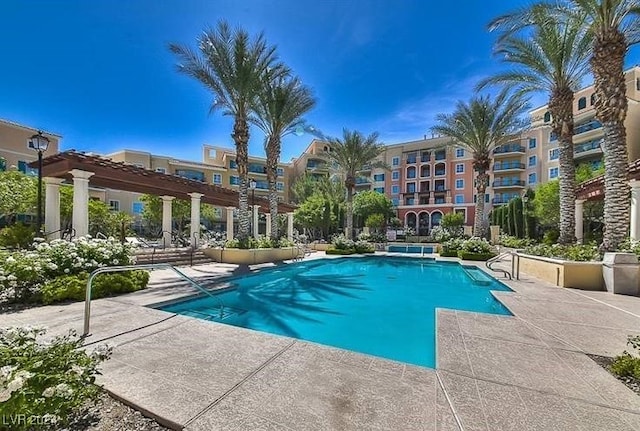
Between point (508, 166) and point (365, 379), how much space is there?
5315 cm

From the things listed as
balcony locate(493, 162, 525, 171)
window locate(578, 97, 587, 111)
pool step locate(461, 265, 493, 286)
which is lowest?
pool step locate(461, 265, 493, 286)

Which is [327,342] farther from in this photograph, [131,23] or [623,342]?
[131,23]

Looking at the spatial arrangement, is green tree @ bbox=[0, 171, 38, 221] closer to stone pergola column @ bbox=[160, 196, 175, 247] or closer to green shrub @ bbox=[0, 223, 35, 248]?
green shrub @ bbox=[0, 223, 35, 248]

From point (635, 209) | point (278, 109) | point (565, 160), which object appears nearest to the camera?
point (635, 209)

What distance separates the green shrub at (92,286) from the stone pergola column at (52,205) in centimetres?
728

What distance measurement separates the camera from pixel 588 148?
34875 mm

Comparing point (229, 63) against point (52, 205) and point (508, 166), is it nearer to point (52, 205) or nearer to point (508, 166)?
point (52, 205)

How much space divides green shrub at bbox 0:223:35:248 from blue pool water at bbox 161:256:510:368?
9.00 metres

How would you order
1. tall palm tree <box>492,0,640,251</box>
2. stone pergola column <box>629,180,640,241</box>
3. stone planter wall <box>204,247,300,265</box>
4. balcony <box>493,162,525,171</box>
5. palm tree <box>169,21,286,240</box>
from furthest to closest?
1. balcony <box>493,162,525,171</box>
2. stone planter wall <box>204,247,300,265</box>
3. palm tree <box>169,21,286,240</box>
4. stone pergola column <box>629,180,640,241</box>
5. tall palm tree <box>492,0,640,251</box>

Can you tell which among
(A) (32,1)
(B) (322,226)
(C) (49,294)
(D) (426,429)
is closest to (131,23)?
(A) (32,1)

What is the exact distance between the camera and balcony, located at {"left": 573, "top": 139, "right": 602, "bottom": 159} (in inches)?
1331

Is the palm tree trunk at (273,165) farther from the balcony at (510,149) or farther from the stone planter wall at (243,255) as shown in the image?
the balcony at (510,149)

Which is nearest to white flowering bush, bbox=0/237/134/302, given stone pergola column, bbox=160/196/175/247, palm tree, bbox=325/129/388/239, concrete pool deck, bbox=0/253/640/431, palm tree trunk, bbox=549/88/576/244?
concrete pool deck, bbox=0/253/640/431

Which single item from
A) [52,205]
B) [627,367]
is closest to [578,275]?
[627,367]
